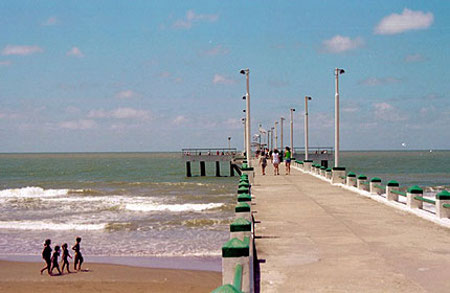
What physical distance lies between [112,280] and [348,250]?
8.90 meters

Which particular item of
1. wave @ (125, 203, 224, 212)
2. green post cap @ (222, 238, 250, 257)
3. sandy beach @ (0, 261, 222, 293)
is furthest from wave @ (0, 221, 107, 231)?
green post cap @ (222, 238, 250, 257)

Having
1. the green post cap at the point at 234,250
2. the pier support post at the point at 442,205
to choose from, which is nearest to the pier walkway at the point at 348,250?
the pier support post at the point at 442,205

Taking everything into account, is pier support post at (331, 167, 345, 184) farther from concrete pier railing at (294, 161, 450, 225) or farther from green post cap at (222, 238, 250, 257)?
green post cap at (222, 238, 250, 257)

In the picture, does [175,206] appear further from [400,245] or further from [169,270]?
[400,245]

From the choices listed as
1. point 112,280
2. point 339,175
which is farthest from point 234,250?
point 339,175

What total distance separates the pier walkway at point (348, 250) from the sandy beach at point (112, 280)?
2.84 m

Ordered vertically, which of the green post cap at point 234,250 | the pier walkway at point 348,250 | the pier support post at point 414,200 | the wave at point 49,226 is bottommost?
the wave at point 49,226

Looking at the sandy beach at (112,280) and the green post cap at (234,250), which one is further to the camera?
the sandy beach at (112,280)

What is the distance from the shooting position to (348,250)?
387 inches

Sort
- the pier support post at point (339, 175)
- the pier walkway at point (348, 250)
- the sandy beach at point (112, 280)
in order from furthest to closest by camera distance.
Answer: the pier support post at point (339, 175) → the sandy beach at point (112, 280) → the pier walkway at point (348, 250)

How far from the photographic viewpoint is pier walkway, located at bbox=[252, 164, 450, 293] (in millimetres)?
7652

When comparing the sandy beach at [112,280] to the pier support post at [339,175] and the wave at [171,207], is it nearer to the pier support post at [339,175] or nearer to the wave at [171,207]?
the pier support post at [339,175]

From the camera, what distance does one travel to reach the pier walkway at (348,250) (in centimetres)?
765

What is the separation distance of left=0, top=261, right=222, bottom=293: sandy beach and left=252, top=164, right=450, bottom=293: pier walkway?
2838mm
